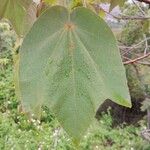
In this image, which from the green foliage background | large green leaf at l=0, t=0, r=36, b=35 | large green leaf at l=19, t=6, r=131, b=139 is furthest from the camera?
the green foliage background

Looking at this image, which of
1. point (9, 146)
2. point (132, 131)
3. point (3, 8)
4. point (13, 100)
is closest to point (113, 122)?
point (132, 131)

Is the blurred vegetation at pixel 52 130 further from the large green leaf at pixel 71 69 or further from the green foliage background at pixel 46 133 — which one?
the large green leaf at pixel 71 69

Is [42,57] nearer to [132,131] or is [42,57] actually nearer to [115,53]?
[115,53]

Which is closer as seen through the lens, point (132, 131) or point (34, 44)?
point (34, 44)

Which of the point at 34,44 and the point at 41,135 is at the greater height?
the point at 34,44

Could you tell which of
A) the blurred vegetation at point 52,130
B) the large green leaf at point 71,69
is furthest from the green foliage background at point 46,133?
the large green leaf at point 71,69

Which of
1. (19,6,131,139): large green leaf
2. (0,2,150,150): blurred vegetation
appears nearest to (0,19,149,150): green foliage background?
(0,2,150,150): blurred vegetation

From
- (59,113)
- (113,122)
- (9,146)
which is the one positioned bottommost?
(113,122)

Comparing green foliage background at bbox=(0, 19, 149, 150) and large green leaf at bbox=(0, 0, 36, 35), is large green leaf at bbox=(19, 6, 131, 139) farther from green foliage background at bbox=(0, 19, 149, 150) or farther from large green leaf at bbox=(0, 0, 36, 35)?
green foliage background at bbox=(0, 19, 149, 150)
